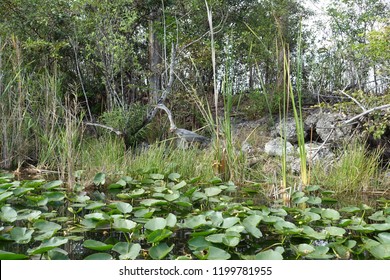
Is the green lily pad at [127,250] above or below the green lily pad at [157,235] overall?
below

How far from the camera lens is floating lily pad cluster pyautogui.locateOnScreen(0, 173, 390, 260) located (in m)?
1.62

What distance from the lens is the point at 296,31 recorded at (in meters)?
7.91

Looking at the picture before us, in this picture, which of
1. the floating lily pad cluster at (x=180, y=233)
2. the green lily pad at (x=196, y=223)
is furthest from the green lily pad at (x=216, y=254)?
the green lily pad at (x=196, y=223)

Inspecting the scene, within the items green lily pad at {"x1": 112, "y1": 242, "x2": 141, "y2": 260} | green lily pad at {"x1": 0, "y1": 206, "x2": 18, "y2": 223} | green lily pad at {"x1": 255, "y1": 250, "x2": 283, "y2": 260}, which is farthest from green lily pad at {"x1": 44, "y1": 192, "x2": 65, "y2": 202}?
green lily pad at {"x1": 255, "y1": 250, "x2": 283, "y2": 260}

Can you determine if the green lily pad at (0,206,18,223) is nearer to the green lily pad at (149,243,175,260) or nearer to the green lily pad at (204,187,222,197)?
the green lily pad at (149,243,175,260)

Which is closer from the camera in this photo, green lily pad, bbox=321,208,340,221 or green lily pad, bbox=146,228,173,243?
green lily pad, bbox=146,228,173,243

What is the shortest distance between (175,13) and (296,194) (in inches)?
157

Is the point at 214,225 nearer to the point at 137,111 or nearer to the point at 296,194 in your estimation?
the point at 296,194

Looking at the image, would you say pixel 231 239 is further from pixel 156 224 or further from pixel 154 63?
pixel 154 63

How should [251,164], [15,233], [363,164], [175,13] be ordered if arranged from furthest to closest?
[175,13]
[251,164]
[363,164]
[15,233]

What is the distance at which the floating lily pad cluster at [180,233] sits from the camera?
1622 mm

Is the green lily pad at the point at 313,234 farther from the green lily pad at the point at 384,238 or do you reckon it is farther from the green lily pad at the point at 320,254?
the green lily pad at the point at 384,238

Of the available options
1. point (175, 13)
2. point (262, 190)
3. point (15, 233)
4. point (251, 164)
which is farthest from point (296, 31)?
point (15, 233)

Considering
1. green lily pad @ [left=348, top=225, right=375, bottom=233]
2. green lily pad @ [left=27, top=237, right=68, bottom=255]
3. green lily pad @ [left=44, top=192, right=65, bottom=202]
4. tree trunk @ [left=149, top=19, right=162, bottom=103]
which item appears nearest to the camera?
green lily pad @ [left=27, top=237, right=68, bottom=255]
